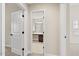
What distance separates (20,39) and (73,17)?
6.01 feet

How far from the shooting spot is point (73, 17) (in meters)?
3.22

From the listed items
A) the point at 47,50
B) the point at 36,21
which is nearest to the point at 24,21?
the point at 47,50

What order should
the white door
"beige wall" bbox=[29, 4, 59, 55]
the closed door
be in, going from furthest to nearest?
"beige wall" bbox=[29, 4, 59, 55] < the white door < the closed door

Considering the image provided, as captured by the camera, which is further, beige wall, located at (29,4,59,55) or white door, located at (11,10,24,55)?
beige wall, located at (29,4,59,55)

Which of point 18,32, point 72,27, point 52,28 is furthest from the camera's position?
point 52,28

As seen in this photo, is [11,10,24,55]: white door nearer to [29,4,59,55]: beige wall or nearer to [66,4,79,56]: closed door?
[29,4,59,55]: beige wall

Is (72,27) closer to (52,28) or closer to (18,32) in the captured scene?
(52,28)

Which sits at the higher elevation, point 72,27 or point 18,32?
point 72,27

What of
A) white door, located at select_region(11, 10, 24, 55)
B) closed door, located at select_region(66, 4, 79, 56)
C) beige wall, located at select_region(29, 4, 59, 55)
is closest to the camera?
closed door, located at select_region(66, 4, 79, 56)

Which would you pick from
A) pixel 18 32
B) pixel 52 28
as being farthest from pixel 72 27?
pixel 18 32

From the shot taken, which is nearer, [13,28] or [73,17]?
[73,17]

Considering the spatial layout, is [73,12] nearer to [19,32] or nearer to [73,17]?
[73,17]

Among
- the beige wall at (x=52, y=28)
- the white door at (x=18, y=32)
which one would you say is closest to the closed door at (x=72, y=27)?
the beige wall at (x=52, y=28)

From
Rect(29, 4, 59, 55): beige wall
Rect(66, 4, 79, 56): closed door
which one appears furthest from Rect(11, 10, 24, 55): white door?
Rect(66, 4, 79, 56): closed door
